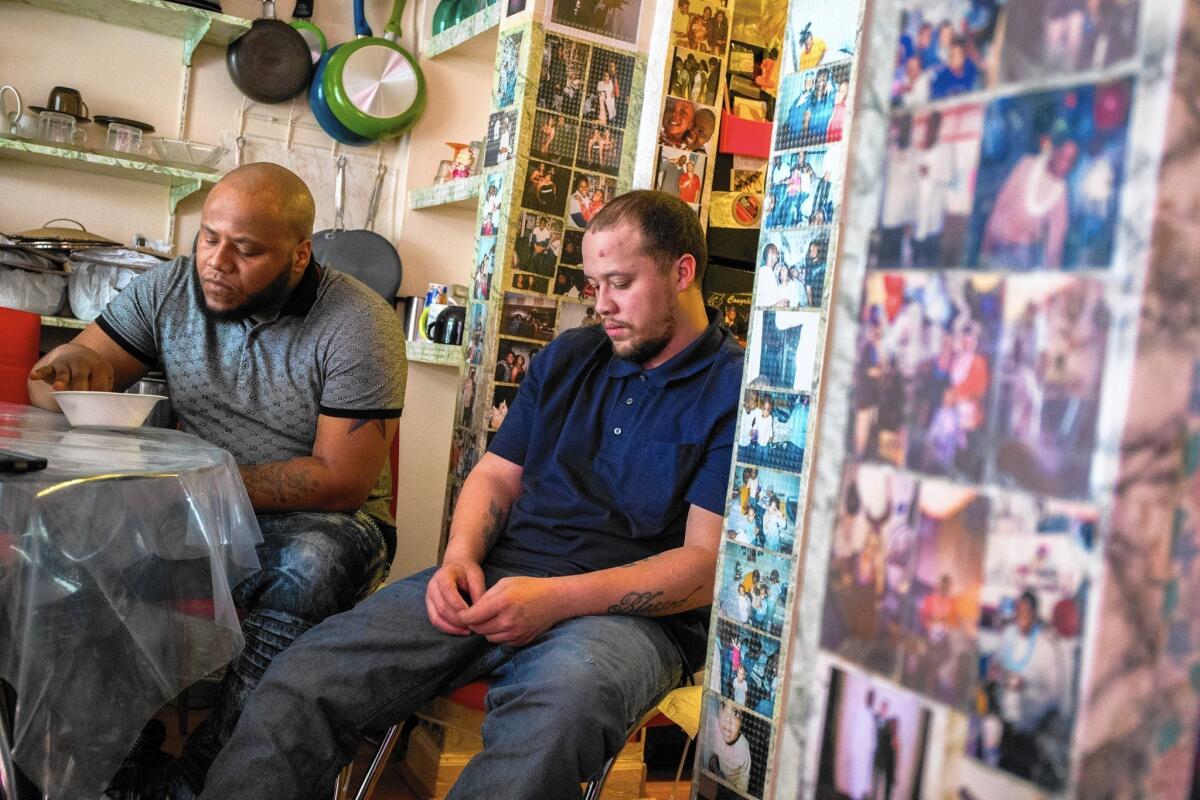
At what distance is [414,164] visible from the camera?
360 centimetres

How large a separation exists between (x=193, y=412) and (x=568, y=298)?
3.17 feet

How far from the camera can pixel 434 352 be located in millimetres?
3158

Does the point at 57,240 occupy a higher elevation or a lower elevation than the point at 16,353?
higher

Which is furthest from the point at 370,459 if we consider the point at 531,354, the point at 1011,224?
the point at 1011,224

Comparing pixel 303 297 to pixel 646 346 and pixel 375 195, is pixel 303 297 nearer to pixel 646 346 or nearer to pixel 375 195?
pixel 646 346

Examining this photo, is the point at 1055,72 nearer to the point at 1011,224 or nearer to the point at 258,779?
the point at 1011,224

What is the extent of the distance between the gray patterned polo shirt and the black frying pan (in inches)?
47.3

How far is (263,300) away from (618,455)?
0.85 m

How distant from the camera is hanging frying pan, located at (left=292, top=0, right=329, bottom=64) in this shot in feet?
11.0

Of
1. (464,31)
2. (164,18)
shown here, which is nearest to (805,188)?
(464,31)

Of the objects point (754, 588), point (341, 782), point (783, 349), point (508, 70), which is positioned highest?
point (508, 70)

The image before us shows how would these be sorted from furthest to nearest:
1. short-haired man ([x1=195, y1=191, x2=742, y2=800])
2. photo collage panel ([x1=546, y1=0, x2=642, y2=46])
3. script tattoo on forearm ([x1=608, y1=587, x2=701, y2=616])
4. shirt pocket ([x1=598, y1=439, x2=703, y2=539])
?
1. photo collage panel ([x1=546, y1=0, x2=642, y2=46])
2. shirt pocket ([x1=598, y1=439, x2=703, y2=539])
3. script tattoo on forearm ([x1=608, y1=587, x2=701, y2=616])
4. short-haired man ([x1=195, y1=191, x2=742, y2=800])

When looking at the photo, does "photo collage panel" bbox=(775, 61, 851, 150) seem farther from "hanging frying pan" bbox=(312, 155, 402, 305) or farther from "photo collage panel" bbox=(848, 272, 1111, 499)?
"hanging frying pan" bbox=(312, 155, 402, 305)

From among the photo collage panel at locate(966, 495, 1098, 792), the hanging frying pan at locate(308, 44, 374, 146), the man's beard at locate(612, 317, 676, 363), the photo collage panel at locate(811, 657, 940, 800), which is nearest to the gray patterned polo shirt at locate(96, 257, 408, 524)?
the man's beard at locate(612, 317, 676, 363)
